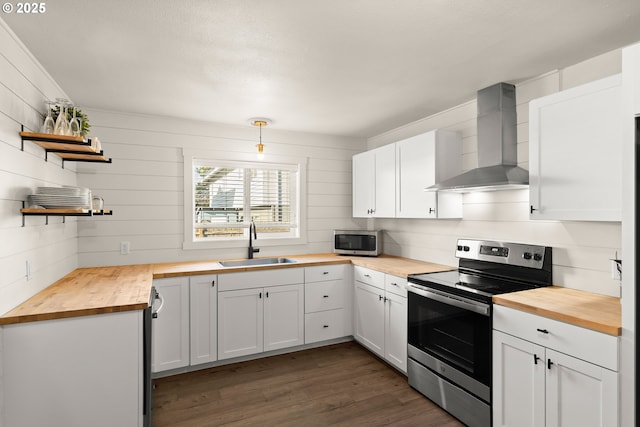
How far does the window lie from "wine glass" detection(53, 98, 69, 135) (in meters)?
1.47

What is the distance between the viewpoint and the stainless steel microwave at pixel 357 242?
4043 millimetres

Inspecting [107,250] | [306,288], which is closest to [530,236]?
[306,288]

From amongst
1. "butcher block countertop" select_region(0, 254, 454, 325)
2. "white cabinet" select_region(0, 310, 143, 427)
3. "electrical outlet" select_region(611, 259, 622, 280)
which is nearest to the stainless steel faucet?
"butcher block countertop" select_region(0, 254, 454, 325)

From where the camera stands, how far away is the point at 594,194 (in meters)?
1.96

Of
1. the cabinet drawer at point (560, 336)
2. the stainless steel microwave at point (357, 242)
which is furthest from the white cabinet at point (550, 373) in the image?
the stainless steel microwave at point (357, 242)

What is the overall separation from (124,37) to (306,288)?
2.52 meters

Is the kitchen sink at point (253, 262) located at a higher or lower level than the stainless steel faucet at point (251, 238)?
lower

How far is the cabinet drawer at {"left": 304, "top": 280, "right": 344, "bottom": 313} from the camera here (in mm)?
3594

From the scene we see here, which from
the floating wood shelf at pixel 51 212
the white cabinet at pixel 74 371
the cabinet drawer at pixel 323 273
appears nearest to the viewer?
the white cabinet at pixel 74 371

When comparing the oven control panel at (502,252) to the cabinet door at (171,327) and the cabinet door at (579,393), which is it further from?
the cabinet door at (171,327)

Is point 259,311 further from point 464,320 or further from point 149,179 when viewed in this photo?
point 464,320

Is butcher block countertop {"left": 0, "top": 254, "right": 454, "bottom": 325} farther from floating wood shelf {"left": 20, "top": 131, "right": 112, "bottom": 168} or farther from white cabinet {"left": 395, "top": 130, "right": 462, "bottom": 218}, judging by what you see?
floating wood shelf {"left": 20, "top": 131, "right": 112, "bottom": 168}

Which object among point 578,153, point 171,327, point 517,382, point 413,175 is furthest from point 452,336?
point 171,327

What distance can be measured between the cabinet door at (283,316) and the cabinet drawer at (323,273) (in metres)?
0.12
